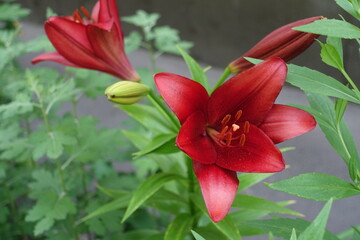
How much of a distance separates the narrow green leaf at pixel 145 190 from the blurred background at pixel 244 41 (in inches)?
24.1

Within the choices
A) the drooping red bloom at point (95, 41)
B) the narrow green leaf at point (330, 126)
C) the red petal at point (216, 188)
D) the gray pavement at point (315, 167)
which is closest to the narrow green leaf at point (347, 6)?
the narrow green leaf at point (330, 126)

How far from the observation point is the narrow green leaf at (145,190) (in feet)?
2.86

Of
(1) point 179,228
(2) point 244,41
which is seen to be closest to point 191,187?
(1) point 179,228

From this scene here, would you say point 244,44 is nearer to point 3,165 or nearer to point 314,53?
point 314,53

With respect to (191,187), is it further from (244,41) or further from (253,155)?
(244,41)

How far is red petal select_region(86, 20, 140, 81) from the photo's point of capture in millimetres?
855

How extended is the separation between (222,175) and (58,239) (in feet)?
2.31

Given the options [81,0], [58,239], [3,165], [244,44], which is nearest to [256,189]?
[58,239]

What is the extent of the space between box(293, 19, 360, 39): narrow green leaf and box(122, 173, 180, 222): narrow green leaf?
444 millimetres

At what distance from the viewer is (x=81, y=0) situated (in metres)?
3.32

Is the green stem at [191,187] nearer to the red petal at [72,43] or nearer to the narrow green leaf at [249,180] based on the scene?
the narrow green leaf at [249,180]

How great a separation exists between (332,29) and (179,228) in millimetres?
527

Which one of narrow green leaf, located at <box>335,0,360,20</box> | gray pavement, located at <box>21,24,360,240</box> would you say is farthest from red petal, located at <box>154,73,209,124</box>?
gray pavement, located at <box>21,24,360,240</box>

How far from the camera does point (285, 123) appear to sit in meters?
0.72
